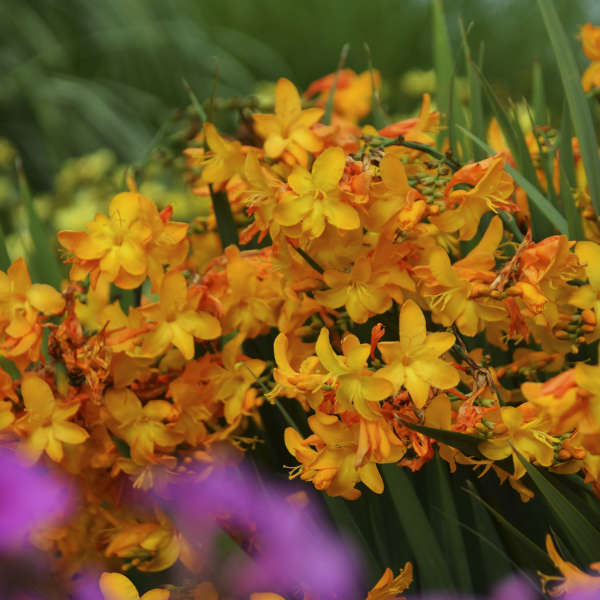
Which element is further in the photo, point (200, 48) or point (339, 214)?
point (200, 48)

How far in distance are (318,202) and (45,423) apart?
0.27m

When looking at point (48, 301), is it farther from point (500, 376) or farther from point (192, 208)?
point (192, 208)

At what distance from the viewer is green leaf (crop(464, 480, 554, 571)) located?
1.78ft

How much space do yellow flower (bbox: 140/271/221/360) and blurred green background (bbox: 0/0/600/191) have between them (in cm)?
176

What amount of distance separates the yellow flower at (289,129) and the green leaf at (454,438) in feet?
0.83

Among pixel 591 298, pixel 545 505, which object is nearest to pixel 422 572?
pixel 545 505

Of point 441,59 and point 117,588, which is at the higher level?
point 441,59

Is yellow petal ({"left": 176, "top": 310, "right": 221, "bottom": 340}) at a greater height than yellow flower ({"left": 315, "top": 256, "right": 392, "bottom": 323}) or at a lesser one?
lesser

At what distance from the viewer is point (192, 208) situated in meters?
1.46

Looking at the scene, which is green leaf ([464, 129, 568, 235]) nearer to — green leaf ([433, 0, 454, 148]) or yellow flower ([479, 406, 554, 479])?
yellow flower ([479, 406, 554, 479])

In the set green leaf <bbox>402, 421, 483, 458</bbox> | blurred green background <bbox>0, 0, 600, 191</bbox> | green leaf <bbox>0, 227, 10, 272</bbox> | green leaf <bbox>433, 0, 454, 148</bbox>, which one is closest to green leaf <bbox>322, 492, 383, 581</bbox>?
green leaf <bbox>402, 421, 483, 458</bbox>

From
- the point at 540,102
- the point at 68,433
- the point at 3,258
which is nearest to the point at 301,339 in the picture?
the point at 68,433

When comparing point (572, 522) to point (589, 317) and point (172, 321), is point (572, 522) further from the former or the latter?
point (172, 321)

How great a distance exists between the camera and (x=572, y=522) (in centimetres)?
51
